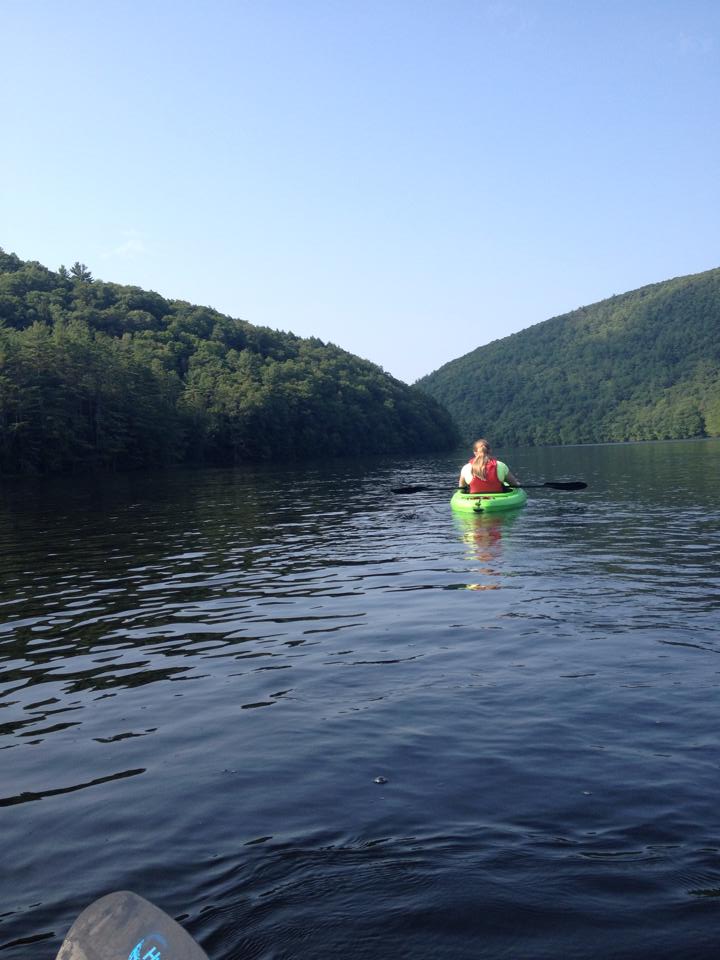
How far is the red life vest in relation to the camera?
2381 centimetres

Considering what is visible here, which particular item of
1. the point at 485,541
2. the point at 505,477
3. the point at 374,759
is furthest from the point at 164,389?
the point at 374,759

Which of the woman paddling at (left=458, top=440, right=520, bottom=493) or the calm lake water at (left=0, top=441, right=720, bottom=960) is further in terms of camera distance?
the woman paddling at (left=458, top=440, right=520, bottom=493)

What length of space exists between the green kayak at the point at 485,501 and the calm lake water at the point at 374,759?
789 centimetres

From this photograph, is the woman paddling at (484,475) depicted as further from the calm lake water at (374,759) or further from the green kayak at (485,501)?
the calm lake water at (374,759)

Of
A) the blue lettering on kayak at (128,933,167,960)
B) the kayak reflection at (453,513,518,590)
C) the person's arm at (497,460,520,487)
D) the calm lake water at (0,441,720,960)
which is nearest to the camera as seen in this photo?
the blue lettering on kayak at (128,933,167,960)

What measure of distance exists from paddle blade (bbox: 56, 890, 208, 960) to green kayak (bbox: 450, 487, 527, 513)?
811 inches

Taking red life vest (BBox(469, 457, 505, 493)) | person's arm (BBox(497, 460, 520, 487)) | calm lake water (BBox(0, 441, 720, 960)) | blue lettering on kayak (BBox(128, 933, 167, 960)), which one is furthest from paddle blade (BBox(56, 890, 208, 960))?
person's arm (BBox(497, 460, 520, 487))

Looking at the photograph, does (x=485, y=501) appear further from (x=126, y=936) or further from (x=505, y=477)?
(x=126, y=936)

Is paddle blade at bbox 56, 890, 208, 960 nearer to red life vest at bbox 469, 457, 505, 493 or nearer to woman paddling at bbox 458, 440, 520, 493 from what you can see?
woman paddling at bbox 458, 440, 520, 493

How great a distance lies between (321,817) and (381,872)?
849mm

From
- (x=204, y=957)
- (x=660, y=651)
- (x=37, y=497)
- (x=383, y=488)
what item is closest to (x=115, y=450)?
(x=37, y=497)

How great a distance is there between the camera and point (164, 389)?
8756 cm

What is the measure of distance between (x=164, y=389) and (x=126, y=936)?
87.4 meters

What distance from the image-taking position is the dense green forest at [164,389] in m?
69.2
